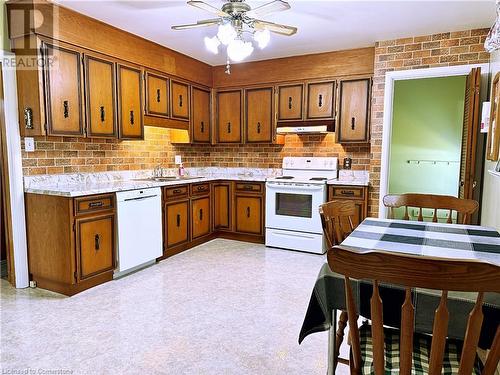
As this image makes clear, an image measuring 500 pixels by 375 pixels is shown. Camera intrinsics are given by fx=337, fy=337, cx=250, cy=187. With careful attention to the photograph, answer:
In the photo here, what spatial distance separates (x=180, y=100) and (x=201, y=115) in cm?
49

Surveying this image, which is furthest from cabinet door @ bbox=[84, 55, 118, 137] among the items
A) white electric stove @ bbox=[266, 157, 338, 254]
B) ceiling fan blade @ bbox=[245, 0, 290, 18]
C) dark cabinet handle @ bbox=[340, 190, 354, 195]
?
dark cabinet handle @ bbox=[340, 190, 354, 195]

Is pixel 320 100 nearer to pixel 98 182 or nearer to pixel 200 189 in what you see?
pixel 200 189

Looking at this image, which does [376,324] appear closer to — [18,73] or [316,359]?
[316,359]

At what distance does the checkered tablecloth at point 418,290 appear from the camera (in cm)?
110

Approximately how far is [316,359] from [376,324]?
1181 millimetres

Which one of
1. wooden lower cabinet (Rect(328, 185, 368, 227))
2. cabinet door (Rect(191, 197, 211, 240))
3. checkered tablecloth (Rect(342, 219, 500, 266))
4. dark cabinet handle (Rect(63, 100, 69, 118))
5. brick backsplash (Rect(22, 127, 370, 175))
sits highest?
dark cabinet handle (Rect(63, 100, 69, 118))

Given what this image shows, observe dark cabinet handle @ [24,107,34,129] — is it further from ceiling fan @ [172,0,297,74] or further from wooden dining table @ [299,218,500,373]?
wooden dining table @ [299,218,500,373]

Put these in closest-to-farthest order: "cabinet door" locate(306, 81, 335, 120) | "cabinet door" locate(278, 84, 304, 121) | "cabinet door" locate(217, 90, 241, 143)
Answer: "cabinet door" locate(306, 81, 335, 120), "cabinet door" locate(278, 84, 304, 121), "cabinet door" locate(217, 90, 241, 143)

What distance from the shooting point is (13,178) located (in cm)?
297

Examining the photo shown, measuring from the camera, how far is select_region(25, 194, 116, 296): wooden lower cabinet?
2873 mm

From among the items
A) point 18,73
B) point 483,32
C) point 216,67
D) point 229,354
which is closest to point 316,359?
point 229,354

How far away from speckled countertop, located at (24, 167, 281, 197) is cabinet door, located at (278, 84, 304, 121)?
2.78ft

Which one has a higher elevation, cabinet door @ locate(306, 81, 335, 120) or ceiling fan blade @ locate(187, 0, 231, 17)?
ceiling fan blade @ locate(187, 0, 231, 17)

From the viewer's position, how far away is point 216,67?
5035 millimetres
